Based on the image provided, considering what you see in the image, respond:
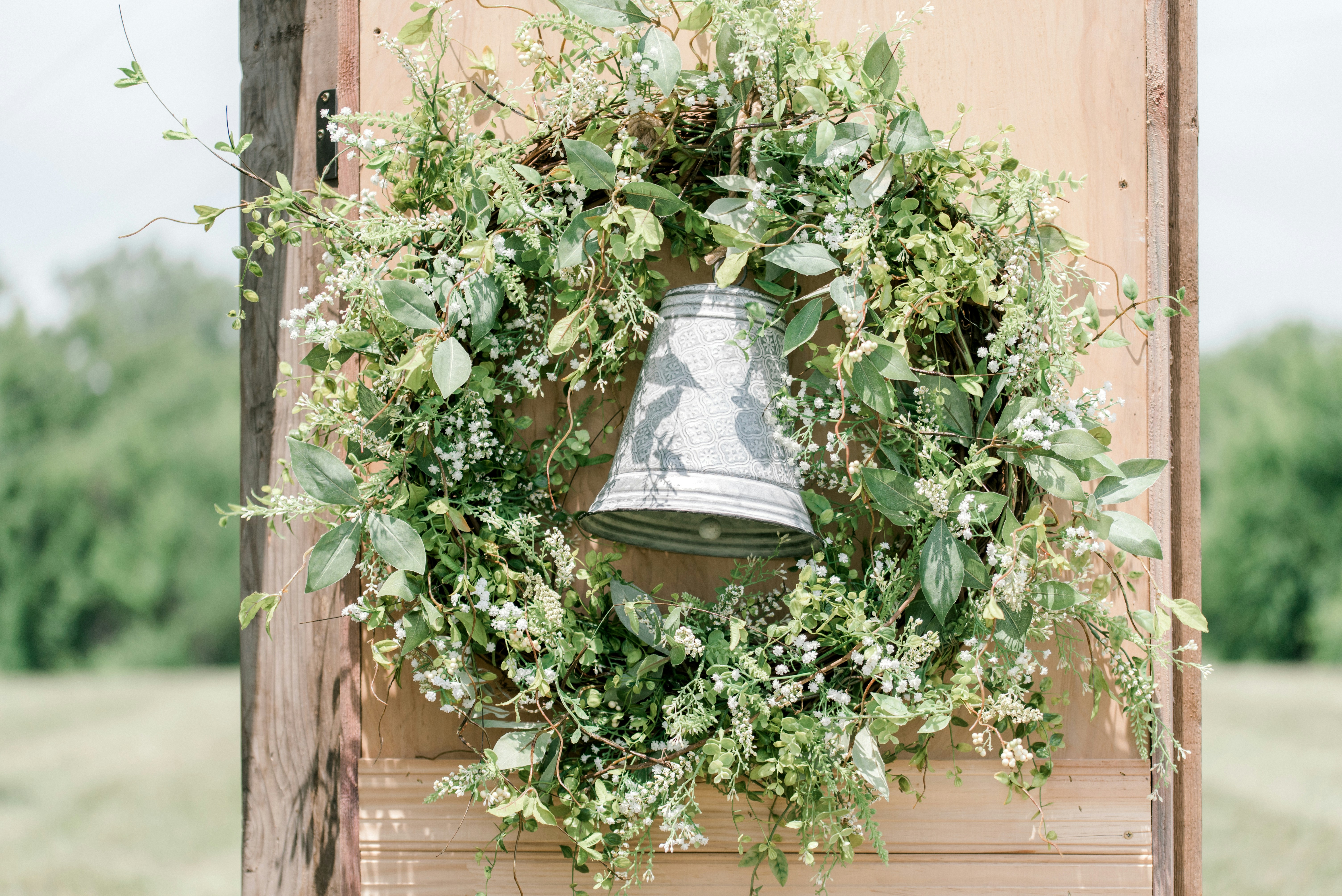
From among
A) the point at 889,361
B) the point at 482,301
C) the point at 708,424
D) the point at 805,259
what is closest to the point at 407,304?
the point at 482,301

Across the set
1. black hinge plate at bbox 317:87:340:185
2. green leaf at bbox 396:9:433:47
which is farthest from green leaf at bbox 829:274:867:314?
black hinge plate at bbox 317:87:340:185

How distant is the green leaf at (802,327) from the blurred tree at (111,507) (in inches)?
598

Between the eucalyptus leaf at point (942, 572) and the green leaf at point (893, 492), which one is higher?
the green leaf at point (893, 492)

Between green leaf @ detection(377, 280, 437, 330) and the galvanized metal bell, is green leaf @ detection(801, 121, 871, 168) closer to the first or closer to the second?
the galvanized metal bell

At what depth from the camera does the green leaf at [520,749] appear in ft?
3.99

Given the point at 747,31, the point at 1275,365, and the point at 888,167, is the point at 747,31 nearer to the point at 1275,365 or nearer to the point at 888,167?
the point at 888,167

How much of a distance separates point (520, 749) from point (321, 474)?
466mm

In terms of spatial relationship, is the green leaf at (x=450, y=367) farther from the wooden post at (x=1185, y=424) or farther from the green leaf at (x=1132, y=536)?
the wooden post at (x=1185, y=424)

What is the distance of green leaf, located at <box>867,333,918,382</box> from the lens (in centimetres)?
112

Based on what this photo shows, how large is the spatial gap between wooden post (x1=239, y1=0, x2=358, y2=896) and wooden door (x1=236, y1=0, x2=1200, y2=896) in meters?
0.01

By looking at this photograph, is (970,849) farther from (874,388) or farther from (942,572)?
(874,388)

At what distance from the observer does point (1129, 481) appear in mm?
1236

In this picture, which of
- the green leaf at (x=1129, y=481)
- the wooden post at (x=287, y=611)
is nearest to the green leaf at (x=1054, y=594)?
the green leaf at (x=1129, y=481)

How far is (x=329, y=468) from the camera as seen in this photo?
3.76 feet
